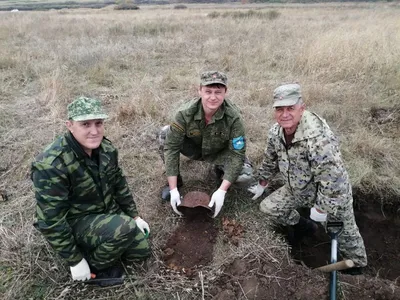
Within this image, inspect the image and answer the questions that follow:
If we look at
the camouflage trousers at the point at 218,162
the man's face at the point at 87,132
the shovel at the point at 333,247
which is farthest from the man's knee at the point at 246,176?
the man's face at the point at 87,132

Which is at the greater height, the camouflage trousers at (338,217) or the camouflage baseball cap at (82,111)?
the camouflage baseball cap at (82,111)

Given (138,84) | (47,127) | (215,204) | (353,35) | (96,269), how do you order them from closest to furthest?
1. (96,269)
2. (215,204)
3. (47,127)
4. (138,84)
5. (353,35)

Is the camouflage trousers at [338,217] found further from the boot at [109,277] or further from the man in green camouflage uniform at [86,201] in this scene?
the boot at [109,277]

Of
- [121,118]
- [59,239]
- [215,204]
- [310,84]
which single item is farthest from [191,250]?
[310,84]

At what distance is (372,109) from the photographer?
4.97m

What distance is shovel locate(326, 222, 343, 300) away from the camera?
2254mm

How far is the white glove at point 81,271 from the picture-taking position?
87.0 inches

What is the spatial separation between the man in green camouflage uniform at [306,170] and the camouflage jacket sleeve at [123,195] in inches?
51.0

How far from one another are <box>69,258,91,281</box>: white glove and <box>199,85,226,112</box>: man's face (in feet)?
5.41

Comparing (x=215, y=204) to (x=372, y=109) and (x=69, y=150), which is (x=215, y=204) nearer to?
(x=69, y=150)

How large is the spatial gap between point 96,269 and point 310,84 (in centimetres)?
Answer: 495

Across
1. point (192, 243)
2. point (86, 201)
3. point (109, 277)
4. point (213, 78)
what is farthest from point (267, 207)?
point (86, 201)

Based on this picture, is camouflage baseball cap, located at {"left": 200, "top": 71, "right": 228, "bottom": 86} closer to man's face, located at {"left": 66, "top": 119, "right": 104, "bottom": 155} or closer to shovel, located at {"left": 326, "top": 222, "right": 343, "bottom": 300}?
man's face, located at {"left": 66, "top": 119, "right": 104, "bottom": 155}

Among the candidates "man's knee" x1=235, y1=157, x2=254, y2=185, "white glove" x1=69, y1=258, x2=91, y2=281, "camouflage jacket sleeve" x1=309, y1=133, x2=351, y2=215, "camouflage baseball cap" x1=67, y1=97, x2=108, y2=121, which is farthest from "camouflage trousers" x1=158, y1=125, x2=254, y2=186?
"white glove" x1=69, y1=258, x2=91, y2=281
